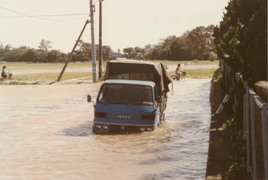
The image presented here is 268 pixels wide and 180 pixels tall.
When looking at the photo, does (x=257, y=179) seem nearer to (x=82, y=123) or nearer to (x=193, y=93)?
(x=82, y=123)

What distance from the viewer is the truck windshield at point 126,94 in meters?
16.1

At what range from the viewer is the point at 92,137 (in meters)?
16.2

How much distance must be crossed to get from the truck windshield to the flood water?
1.13 meters

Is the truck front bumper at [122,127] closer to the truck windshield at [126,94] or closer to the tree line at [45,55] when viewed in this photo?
the truck windshield at [126,94]

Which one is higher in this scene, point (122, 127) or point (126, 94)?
point (126, 94)

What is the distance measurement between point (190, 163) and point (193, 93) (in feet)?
70.6

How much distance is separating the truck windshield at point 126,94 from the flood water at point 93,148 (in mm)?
1131

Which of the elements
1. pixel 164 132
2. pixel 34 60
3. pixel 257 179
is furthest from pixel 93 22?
pixel 34 60

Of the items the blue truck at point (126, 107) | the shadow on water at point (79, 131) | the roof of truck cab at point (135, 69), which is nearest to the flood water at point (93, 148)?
the shadow on water at point (79, 131)

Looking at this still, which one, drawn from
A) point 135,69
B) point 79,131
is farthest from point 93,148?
point 135,69

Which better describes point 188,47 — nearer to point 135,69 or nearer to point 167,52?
point 167,52

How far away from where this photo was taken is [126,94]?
1622cm

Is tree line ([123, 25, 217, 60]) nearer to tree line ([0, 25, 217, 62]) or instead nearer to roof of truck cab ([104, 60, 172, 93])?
tree line ([0, 25, 217, 62])

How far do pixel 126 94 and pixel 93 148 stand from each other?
2.63 meters
